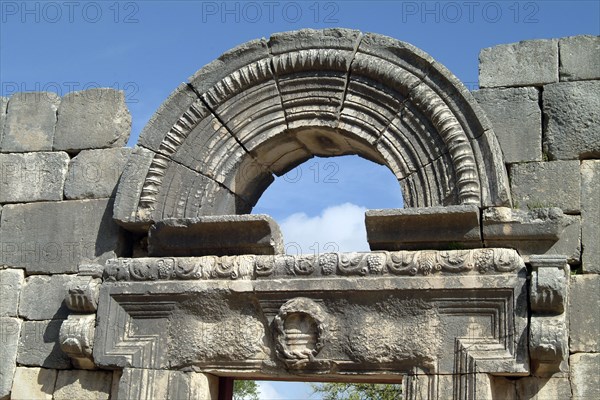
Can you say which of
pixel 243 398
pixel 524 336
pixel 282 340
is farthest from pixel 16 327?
pixel 243 398

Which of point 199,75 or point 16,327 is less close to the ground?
point 199,75

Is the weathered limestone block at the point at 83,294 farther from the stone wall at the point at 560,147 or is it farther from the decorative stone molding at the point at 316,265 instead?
the stone wall at the point at 560,147

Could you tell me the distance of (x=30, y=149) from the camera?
341 inches

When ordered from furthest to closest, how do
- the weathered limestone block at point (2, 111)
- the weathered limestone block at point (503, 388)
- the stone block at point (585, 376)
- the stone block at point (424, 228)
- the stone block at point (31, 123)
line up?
the weathered limestone block at point (2, 111), the stone block at point (31, 123), the stone block at point (424, 228), the weathered limestone block at point (503, 388), the stone block at point (585, 376)

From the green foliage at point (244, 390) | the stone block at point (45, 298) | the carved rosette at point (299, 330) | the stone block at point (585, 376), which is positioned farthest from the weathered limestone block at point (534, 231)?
the green foliage at point (244, 390)

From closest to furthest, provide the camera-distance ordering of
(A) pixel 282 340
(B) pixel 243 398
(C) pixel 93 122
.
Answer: (A) pixel 282 340, (C) pixel 93 122, (B) pixel 243 398

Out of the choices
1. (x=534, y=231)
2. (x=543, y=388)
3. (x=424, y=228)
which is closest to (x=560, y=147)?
(x=534, y=231)

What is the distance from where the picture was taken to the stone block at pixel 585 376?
21.8ft

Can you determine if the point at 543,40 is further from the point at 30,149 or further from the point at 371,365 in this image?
the point at 30,149

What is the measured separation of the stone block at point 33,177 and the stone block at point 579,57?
4497 millimetres

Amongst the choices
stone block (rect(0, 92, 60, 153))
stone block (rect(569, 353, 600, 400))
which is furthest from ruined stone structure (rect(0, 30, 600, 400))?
stone block (rect(0, 92, 60, 153))

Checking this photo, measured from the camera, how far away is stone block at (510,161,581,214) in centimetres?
719

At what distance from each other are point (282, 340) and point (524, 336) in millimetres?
1851

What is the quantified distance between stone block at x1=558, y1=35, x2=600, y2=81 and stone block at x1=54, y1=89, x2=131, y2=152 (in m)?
3.90
